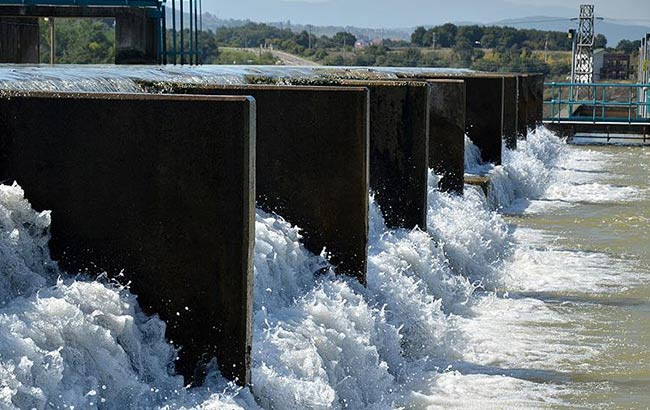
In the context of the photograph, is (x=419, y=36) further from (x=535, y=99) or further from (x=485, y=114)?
(x=485, y=114)

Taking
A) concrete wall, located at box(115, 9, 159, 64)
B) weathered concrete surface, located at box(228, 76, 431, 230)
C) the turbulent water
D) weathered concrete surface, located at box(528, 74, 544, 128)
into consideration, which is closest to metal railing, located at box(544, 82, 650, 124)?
weathered concrete surface, located at box(528, 74, 544, 128)

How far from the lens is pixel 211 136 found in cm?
756

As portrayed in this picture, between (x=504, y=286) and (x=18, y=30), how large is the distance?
1540cm

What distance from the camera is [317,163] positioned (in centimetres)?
1094

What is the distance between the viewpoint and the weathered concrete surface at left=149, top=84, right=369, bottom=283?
35.7 ft

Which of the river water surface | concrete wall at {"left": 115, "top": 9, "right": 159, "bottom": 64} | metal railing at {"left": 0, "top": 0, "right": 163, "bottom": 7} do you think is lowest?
the river water surface

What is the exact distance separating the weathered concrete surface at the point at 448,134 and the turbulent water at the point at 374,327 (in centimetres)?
38

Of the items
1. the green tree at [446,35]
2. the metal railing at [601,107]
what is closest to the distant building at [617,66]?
the green tree at [446,35]

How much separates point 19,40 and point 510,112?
9545mm

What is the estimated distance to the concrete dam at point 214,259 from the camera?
7367 millimetres

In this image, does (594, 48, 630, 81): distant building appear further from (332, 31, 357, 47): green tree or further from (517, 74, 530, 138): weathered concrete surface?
(517, 74, 530, 138): weathered concrete surface

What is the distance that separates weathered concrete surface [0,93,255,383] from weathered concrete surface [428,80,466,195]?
9774mm

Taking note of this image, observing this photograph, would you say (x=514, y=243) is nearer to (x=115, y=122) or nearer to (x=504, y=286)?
(x=504, y=286)

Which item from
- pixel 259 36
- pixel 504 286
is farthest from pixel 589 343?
pixel 259 36
